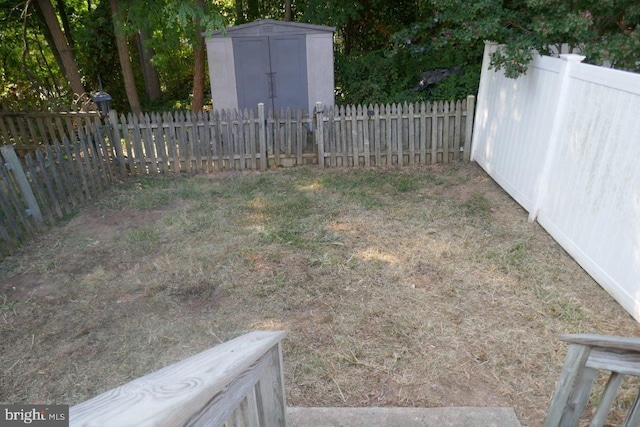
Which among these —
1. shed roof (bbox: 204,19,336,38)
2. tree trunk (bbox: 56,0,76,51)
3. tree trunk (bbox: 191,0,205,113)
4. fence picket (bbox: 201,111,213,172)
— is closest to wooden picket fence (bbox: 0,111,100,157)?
tree trunk (bbox: 191,0,205,113)

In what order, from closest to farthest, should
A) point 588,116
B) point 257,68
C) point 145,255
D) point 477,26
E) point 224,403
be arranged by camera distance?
point 224,403 < point 588,116 < point 145,255 < point 477,26 < point 257,68

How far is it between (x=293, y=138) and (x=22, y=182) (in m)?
3.89

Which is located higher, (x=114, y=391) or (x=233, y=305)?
(x=114, y=391)

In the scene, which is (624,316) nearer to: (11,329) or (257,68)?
(11,329)

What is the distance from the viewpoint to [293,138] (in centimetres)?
736

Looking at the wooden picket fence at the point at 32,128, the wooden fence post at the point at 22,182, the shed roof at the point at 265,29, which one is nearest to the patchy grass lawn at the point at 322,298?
the wooden fence post at the point at 22,182

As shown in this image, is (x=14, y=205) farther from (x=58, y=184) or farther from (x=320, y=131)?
(x=320, y=131)

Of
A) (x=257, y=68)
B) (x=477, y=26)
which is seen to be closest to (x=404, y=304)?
(x=477, y=26)

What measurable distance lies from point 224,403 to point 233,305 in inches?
109

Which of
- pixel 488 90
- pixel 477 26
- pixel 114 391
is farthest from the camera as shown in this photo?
pixel 488 90

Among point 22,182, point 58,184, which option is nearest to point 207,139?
point 58,184

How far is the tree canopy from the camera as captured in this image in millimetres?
5309

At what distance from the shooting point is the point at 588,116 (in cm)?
406

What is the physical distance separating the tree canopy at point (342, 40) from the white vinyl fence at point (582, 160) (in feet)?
2.32
